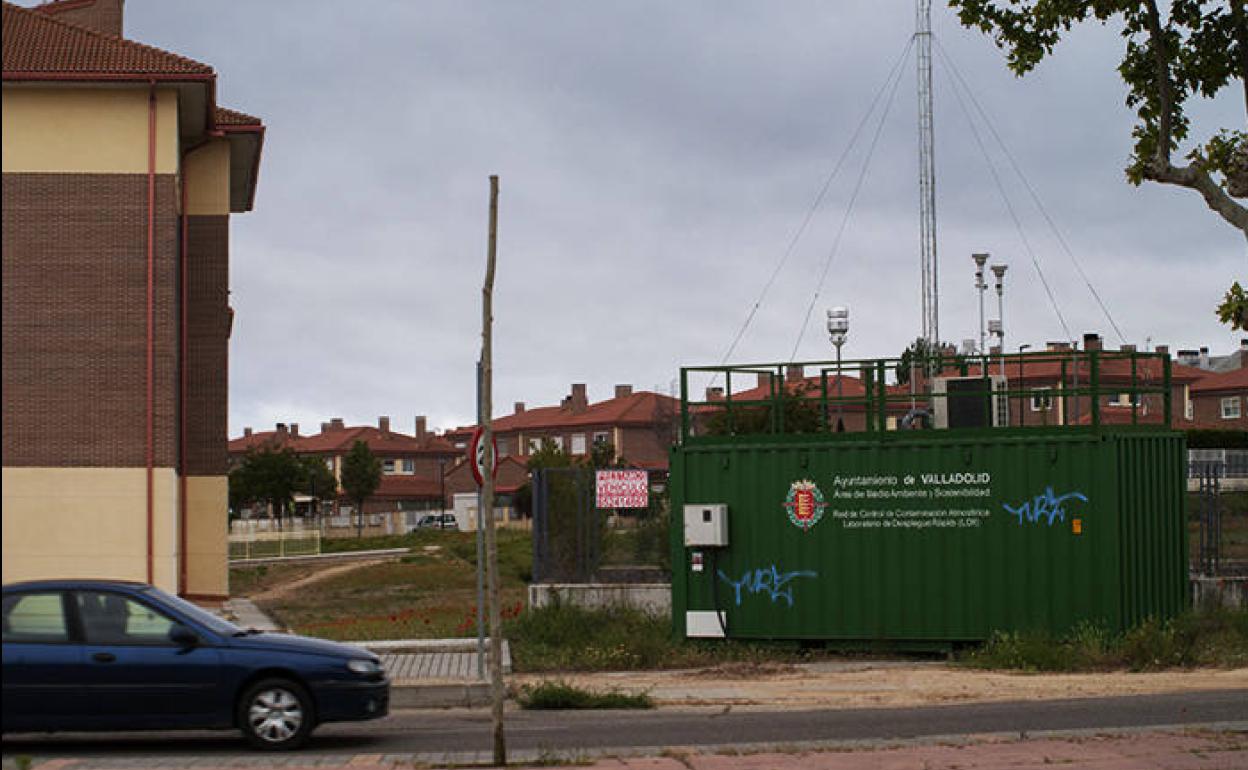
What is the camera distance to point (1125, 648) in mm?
19609

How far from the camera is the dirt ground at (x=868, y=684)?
16.7 meters

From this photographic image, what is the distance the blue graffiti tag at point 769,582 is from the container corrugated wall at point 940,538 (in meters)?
0.02

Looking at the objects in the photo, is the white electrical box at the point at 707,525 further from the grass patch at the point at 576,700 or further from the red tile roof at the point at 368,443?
the red tile roof at the point at 368,443

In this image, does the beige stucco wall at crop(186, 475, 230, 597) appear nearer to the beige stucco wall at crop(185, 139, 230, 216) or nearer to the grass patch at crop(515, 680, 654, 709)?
the beige stucco wall at crop(185, 139, 230, 216)

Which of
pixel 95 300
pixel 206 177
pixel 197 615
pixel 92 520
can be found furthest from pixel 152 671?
pixel 206 177

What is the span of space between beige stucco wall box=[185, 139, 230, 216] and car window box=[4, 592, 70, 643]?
22149mm

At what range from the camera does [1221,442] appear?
2485 inches

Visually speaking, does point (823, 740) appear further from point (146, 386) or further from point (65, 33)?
point (65, 33)

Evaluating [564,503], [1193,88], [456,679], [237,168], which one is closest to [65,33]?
[237,168]

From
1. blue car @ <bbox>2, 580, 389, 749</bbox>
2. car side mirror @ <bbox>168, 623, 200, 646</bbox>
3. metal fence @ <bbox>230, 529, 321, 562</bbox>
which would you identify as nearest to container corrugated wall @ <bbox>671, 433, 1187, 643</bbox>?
blue car @ <bbox>2, 580, 389, 749</bbox>

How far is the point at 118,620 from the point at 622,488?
11.9 m

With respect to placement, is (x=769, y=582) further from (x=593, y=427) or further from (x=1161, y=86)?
(x=593, y=427)

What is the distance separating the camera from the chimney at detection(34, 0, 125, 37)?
120 ft

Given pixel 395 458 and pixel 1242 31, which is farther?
pixel 395 458
